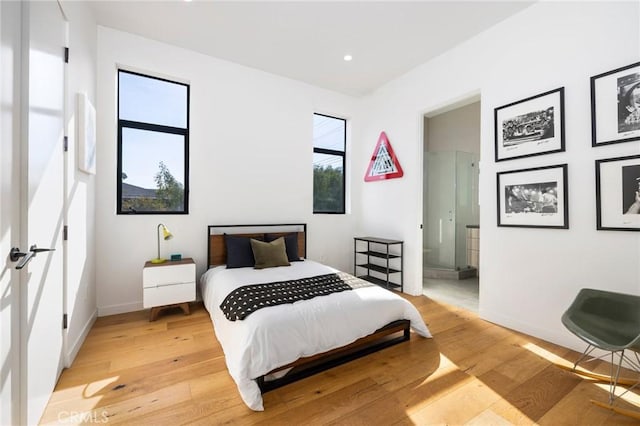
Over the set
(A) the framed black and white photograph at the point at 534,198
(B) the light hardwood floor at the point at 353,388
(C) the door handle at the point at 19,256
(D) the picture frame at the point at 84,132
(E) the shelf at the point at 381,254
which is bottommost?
(B) the light hardwood floor at the point at 353,388

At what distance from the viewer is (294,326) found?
1.84 meters

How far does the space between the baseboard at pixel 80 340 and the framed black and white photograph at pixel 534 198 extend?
3912mm

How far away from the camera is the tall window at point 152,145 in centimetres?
306

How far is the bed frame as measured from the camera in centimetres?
183

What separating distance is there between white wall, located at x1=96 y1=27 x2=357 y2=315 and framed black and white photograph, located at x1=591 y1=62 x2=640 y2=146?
119 inches

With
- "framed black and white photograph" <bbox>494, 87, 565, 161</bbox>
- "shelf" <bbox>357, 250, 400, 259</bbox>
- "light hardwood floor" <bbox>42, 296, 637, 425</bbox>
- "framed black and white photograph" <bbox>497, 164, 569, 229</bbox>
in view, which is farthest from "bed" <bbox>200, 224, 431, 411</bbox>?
"framed black and white photograph" <bbox>494, 87, 565, 161</bbox>

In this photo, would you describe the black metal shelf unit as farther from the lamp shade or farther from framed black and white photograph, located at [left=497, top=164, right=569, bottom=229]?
the lamp shade

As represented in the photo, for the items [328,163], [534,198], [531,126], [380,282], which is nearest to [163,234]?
[328,163]

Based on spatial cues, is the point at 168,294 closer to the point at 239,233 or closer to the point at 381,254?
the point at 239,233

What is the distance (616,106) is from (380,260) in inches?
119

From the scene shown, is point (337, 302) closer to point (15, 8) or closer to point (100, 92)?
point (15, 8)

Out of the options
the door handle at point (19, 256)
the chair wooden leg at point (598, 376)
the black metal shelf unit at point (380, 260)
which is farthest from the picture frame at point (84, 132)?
the chair wooden leg at point (598, 376)

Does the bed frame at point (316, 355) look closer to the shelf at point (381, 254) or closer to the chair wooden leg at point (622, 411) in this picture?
the chair wooden leg at point (622, 411)

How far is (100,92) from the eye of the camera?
9.37 ft
